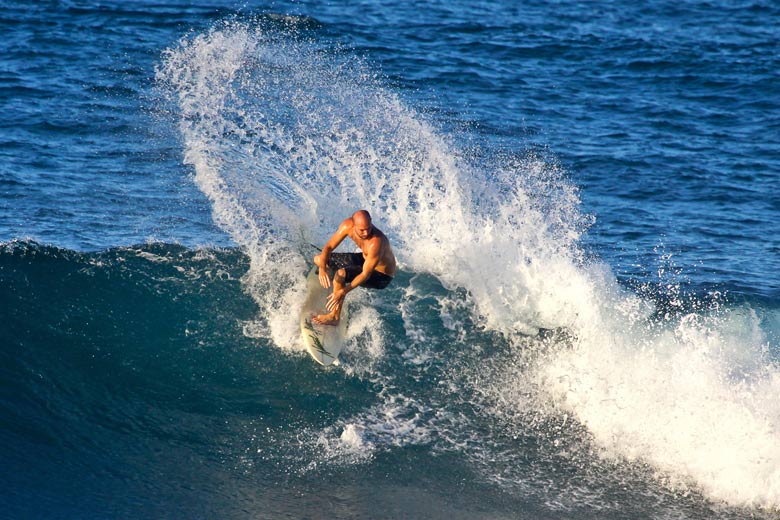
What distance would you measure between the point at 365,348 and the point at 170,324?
248 centimetres

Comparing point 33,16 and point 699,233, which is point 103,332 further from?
point 33,16

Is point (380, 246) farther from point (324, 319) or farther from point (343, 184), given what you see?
point (343, 184)

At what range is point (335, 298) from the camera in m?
10.5

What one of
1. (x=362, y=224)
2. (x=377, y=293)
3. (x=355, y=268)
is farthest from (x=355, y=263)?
(x=377, y=293)

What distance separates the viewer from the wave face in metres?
9.90

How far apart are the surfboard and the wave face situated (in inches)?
10.6

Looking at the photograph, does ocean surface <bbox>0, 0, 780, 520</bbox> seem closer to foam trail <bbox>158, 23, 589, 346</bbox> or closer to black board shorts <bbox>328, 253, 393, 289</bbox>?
foam trail <bbox>158, 23, 589, 346</bbox>

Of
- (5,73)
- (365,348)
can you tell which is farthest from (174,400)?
(5,73)

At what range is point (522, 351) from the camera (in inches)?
445

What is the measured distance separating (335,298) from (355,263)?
483 mm

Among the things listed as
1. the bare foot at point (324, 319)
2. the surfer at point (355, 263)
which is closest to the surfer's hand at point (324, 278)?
the surfer at point (355, 263)

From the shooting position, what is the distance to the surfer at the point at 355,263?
387 inches

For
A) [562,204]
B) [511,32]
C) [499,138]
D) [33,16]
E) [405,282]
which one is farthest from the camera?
[511,32]

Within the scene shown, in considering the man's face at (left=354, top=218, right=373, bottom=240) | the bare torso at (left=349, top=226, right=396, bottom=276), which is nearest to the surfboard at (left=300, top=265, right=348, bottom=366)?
the bare torso at (left=349, top=226, right=396, bottom=276)
